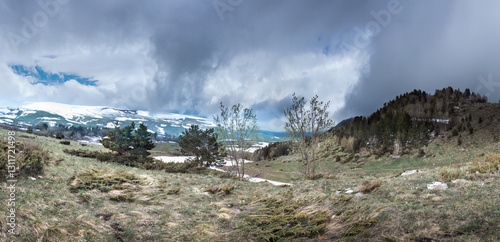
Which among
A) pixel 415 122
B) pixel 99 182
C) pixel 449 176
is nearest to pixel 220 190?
pixel 99 182

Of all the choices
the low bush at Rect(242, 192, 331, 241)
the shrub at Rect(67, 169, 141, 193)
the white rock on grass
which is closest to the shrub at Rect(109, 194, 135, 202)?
the shrub at Rect(67, 169, 141, 193)

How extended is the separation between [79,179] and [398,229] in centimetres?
1625

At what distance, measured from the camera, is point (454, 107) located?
85.1 meters

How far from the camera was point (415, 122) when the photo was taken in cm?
8256

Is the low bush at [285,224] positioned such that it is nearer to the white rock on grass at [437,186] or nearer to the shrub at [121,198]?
the white rock on grass at [437,186]

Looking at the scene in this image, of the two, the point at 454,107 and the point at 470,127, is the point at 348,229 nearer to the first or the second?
the point at 470,127

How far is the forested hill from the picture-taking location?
210ft

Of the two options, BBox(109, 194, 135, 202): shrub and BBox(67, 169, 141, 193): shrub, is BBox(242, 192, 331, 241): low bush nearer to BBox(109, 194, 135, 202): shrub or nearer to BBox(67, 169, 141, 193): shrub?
BBox(109, 194, 135, 202): shrub

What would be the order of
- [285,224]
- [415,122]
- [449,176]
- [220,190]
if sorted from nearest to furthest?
[285,224], [449,176], [220,190], [415,122]

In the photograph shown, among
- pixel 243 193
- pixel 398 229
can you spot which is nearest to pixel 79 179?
pixel 243 193

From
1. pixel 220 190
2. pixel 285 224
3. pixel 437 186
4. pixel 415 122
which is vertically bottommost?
pixel 220 190

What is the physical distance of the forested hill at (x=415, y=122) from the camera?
210 ft

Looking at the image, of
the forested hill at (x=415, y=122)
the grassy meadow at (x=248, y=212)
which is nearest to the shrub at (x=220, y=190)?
the grassy meadow at (x=248, y=212)

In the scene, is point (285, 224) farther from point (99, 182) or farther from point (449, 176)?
point (99, 182)
